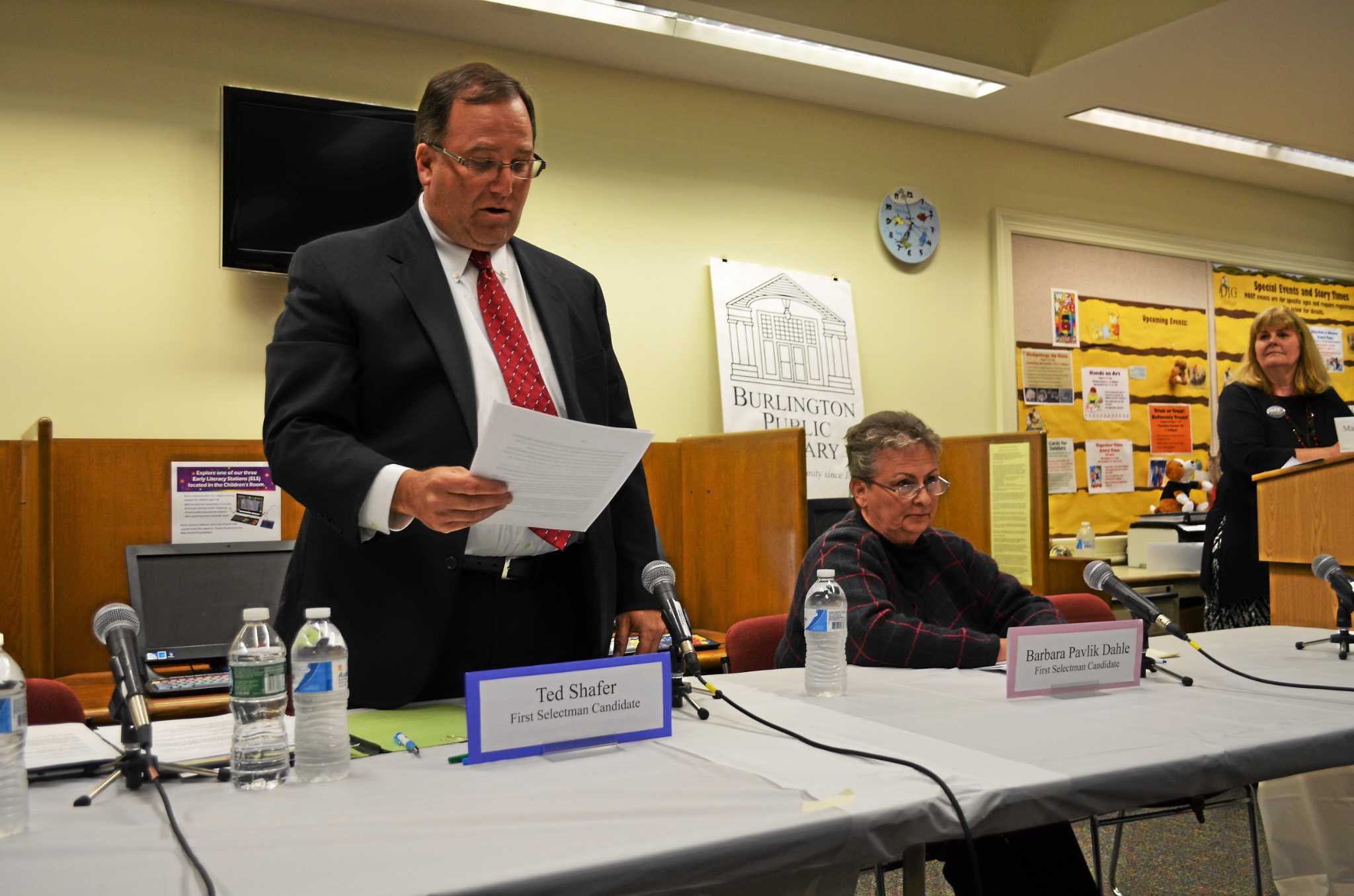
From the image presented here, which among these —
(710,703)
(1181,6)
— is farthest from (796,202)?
(710,703)

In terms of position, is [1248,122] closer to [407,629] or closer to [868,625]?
[868,625]

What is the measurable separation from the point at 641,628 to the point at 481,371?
18.5 inches

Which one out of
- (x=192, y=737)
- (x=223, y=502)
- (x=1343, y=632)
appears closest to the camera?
(x=192, y=737)

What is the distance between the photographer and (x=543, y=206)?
4.01m

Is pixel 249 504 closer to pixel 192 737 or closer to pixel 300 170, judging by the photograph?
pixel 300 170

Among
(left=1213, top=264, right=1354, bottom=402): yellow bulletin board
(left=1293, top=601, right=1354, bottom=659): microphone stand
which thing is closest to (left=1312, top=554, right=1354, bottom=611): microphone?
(left=1293, top=601, right=1354, bottom=659): microphone stand

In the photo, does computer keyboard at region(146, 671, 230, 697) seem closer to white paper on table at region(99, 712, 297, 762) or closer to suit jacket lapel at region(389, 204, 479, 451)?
white paper on table at region(99, 712, 297, 762)

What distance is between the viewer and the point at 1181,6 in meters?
3.77

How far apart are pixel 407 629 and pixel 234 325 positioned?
7.83ft

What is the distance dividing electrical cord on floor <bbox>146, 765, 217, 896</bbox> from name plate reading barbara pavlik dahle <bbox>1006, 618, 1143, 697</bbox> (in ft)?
3.82

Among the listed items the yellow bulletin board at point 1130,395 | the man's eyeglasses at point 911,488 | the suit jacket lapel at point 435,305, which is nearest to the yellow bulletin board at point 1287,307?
the yellow bulletin board at point 1130,395

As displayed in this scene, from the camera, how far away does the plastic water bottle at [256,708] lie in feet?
3.83

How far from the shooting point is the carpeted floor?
2816 millimetres

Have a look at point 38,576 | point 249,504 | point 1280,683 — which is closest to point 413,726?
point 1280,683
